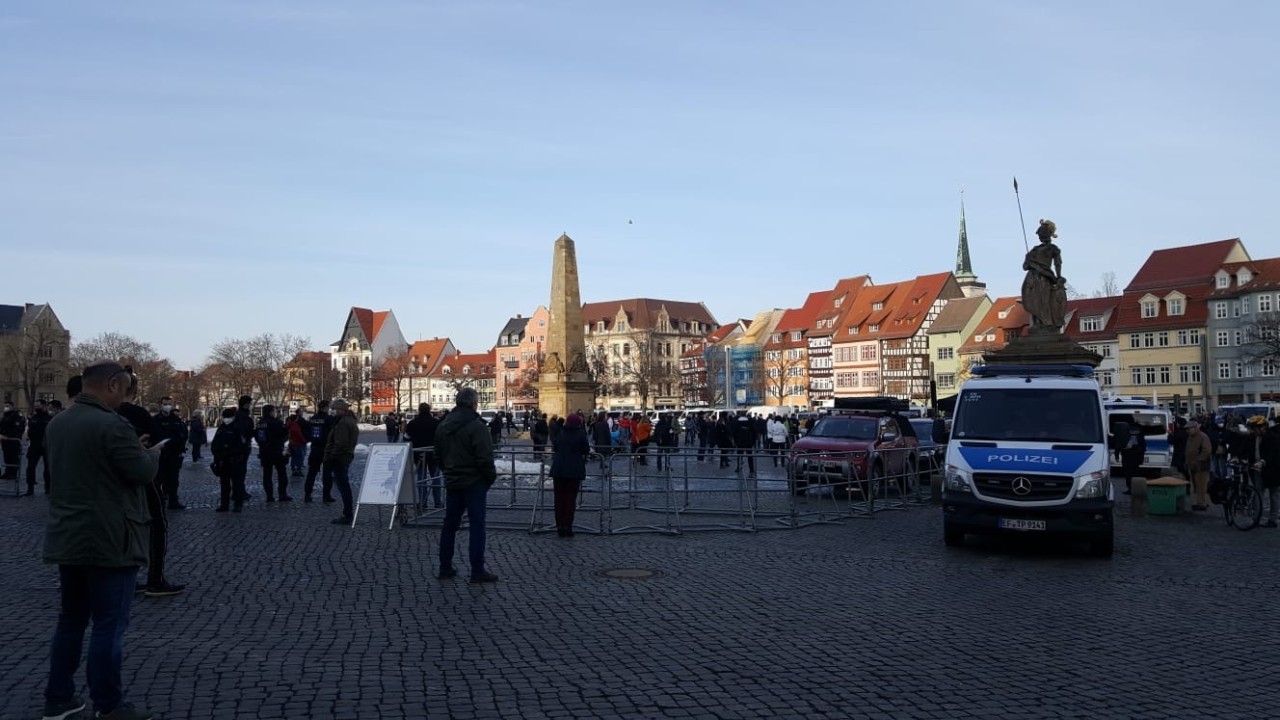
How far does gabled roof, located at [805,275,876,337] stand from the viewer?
11862 cm

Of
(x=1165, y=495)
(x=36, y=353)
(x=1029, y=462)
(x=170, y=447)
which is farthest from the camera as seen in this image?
(x=36, y=353)

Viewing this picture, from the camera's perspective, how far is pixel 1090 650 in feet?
26.4

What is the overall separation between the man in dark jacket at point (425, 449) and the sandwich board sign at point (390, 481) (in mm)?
443

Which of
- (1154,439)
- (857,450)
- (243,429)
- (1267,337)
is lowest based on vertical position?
(1154,439)

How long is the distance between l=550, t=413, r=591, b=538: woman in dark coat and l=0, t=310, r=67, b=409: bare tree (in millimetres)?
100734

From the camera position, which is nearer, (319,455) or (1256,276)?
(319,455)

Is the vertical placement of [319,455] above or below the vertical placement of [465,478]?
below

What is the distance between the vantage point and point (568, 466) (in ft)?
48.9

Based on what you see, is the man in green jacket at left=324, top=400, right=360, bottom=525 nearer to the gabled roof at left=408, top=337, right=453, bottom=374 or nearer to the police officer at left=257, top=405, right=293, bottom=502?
the police officer at left=257, top=405, right=293, bottom=502

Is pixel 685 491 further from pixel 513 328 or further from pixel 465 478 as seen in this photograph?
pixel 513 328

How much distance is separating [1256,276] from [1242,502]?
241 ft

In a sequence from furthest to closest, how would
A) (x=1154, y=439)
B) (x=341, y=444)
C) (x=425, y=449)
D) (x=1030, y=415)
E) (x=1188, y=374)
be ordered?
1. (x=1188, y=374)
2. (x=1154, y=439)
3. (x=341, y=444)
4. (x=425, y=449)
5. (x=1030, y=415)

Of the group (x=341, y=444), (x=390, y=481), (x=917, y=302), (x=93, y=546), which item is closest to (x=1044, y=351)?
(x=390, y=481)

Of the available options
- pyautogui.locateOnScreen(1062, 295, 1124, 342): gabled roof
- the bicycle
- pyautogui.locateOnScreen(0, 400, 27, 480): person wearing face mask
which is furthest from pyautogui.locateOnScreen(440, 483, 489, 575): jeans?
pyautogui.locateOnScreen(1062, 295, 1124, 342): gabled roof
